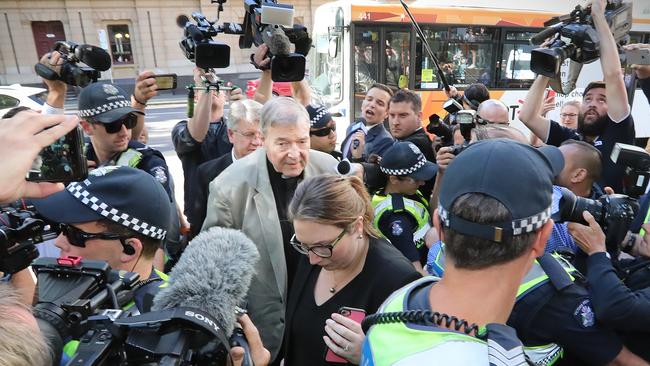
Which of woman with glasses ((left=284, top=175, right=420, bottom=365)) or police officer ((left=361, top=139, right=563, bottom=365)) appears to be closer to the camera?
police officer ((left=361, top=139, right=563, bottom=365))

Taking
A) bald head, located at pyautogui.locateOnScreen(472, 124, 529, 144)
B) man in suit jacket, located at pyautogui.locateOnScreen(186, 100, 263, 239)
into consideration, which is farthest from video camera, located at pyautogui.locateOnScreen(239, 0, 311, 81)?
A: bald head, located at pyautogui.locateOnScreen(472, 124, 529, 144)

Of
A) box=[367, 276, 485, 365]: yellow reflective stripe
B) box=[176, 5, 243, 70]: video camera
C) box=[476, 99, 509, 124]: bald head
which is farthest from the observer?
box=[476, 99, 509, 124]: bald head

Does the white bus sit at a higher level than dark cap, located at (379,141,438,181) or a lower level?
higher

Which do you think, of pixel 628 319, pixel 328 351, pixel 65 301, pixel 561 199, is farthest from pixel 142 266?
pixel 628 319

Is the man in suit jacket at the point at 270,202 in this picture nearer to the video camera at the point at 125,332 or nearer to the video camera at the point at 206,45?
the video camera at the point at 206,45

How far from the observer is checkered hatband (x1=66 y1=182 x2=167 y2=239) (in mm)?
1593

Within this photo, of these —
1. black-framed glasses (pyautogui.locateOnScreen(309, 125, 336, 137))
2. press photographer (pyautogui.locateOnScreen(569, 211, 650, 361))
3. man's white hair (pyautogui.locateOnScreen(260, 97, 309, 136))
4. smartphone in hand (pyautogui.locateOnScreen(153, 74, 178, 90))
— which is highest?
smartphone in hand (pyautogui.locateOnScreen(153, 74, 178, 90))

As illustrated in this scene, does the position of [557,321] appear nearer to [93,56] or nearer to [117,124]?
[117,124]

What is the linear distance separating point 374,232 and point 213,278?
0.99 metres

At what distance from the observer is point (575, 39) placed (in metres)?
3.00

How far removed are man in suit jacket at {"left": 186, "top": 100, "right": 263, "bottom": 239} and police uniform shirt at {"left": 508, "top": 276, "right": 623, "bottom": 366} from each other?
2.24 m

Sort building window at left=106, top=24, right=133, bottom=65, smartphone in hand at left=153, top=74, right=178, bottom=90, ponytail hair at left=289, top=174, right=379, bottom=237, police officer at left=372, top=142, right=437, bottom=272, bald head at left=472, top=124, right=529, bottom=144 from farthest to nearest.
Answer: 1. building window at left=106, top=24, right=133, bottom=65
2. smartphone in hand at left=153, top=74, right=178, bottom=90
3. police officer at left=372, top=142, right=437, bottom=272
4. bald head at left=472, top=124, right=529, bottom=144
5. ponytail hair at left=289, top=174, right=379, bottom=237

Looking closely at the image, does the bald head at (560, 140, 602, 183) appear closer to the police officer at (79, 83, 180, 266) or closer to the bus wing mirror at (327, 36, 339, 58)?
the police officer at (79, 83, 180, 266)

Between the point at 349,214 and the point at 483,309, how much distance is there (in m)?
0.86
